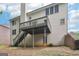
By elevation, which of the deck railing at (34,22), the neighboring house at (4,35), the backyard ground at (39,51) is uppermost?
the deck railing at (34,22)

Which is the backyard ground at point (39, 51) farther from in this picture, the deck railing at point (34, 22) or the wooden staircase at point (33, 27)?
the deck railing at point (34, 22)

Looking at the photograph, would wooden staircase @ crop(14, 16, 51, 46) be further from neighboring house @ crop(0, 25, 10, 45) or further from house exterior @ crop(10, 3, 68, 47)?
neighboring house @ crop(0, 25, 10, 45)

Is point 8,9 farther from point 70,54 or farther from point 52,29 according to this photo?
point 70,54

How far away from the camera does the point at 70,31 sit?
241 centimetres

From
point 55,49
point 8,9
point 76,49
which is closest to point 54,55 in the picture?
point 55,49

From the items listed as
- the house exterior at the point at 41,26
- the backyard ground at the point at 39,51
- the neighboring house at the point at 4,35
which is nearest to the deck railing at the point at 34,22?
the house exterior at the point at 41,26

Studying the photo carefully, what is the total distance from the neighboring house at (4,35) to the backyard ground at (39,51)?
74mm

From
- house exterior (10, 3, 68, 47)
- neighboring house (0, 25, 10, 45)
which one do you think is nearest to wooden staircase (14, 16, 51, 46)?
house exterior (10, 3, 68, 47)

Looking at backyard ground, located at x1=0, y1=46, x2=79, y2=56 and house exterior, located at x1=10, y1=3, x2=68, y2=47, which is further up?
house exterior, located at x1=10, y1=3, x2=68, y2=47

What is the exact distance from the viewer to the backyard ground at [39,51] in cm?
240

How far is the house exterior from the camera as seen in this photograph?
241 cm

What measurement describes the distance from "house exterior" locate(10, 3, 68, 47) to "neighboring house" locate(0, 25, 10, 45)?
6cm

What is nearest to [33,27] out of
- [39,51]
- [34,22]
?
[34,22]

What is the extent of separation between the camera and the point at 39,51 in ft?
8.00
